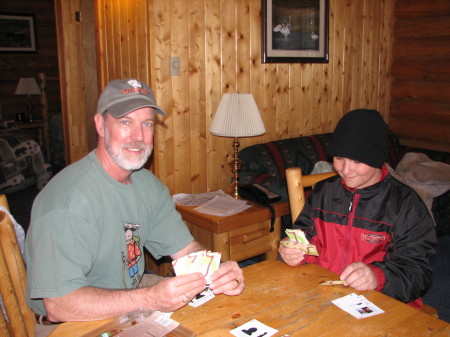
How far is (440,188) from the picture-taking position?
378cm

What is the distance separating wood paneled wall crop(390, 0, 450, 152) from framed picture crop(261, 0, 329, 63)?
1118mm

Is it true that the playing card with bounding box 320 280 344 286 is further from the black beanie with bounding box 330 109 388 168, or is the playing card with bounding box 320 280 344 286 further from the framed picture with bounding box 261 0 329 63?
the framed picture with bounding box 261 0 329 63

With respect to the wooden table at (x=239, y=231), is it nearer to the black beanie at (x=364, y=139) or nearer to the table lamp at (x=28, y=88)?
the black beanie at (x=364, y=139)

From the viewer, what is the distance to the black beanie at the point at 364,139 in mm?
1683

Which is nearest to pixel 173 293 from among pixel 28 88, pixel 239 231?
pixel 239 231

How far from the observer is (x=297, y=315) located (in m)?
1.35

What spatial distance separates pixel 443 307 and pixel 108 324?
2.44m

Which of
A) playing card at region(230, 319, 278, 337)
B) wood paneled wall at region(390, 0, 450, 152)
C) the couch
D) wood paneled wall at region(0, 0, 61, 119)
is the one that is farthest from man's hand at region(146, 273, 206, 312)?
wood paneled wall at region(0, 0, 61, 119)

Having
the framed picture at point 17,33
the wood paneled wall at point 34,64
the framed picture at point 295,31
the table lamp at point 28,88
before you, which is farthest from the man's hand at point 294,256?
the framed picture at point 17,33

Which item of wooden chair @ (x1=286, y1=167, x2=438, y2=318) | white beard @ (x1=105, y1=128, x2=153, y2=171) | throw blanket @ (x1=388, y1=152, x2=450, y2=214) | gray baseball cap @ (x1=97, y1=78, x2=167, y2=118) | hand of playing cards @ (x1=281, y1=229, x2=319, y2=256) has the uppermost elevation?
gray baseball cap @ (x1=97, y1=78, x2=167, y2=118)

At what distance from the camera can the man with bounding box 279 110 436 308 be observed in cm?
160

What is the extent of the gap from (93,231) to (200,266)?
0.37 metres

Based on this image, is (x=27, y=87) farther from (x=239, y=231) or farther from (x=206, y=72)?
(x=239, y=231)

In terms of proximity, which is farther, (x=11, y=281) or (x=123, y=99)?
(x=123, y=99)
